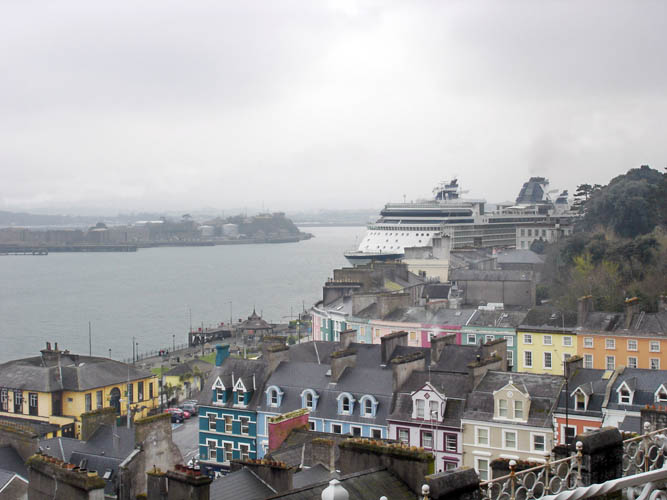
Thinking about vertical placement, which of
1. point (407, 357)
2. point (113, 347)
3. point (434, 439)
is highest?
point (407, 357)

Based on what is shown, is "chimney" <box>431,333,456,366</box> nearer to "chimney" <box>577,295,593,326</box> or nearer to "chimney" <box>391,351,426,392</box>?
"chimney" <box>391,351,426,392</box>

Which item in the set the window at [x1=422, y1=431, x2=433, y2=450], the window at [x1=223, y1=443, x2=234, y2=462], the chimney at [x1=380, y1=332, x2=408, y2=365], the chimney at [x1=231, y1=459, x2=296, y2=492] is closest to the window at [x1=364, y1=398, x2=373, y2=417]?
the window at [x1=422, y1=431, x2=433, y2=450]

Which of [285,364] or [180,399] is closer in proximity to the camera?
[285,364]

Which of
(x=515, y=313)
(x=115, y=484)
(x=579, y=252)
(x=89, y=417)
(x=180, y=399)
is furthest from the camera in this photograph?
(x=579, y=252)

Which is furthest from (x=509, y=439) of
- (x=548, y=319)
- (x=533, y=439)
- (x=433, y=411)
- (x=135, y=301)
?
(x=135, y=301)

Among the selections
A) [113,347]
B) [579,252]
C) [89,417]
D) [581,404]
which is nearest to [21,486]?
→ [89,417]

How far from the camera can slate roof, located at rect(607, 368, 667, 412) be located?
2136cm

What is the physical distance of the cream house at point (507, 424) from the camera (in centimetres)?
2125

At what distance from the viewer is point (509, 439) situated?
70.4ft

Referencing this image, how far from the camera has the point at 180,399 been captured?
42469mm

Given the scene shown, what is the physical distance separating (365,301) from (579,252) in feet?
75.2

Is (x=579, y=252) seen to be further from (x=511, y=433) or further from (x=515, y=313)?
(x=511, y=433)

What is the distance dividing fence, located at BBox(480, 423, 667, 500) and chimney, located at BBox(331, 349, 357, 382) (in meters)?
18.7

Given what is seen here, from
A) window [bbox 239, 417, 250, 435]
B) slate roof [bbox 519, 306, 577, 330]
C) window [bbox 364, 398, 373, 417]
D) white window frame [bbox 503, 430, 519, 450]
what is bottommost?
window [bbox 239, 417, 250, 435]
